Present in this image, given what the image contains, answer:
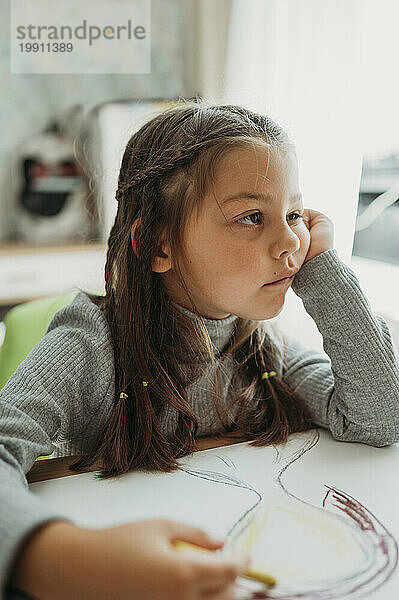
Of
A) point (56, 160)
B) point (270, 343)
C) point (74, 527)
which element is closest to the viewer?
point (74, 527)

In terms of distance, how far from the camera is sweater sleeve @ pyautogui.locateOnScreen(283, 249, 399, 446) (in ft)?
2.69

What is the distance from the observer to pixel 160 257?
2.80ft

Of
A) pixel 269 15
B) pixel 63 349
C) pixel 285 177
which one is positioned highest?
pixel 269 15

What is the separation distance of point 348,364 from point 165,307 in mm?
251

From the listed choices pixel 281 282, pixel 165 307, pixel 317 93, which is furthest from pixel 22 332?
pixel 317 93

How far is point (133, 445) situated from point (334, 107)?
38.4 inches

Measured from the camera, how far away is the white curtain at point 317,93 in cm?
138

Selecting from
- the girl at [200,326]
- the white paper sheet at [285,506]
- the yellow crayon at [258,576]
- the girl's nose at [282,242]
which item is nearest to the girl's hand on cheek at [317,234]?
the girl at [200,326]

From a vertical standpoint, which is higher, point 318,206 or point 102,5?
point 102,5

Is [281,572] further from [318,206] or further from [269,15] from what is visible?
[269,15]

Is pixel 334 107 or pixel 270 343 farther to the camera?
pixel 334 107

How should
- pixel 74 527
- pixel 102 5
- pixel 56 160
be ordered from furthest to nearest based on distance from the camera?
pixel 56 160 → pixel 102 5 → pixel 74 527

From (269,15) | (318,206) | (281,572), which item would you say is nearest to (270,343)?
(281,572)

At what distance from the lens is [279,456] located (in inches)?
30.0
